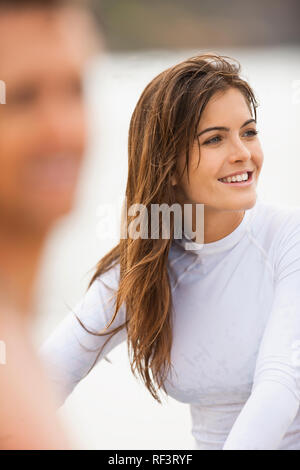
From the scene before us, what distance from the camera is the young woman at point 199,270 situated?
0.89m

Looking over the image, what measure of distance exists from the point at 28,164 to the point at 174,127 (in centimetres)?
36

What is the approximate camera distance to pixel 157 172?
934 mm

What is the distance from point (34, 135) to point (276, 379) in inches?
18.5

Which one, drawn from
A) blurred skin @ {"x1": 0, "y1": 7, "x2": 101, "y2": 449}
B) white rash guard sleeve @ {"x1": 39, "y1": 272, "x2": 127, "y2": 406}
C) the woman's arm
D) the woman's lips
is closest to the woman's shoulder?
the woman's lips

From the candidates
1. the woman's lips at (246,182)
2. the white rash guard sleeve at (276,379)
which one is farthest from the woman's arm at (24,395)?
the woman's lips at (246,182)

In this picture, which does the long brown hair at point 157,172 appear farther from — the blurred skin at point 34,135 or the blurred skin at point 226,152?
the blurred skin at point 34,135

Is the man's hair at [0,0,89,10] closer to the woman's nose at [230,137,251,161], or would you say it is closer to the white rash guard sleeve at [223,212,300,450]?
the woman's nose at [230,137,251,161]

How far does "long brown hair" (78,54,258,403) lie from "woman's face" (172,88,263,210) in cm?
2

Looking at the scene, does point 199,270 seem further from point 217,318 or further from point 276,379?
point 276,379

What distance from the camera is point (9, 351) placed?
1.19 ft

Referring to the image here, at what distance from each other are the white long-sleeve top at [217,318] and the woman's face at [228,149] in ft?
0.30

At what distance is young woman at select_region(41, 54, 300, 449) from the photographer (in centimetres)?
89
